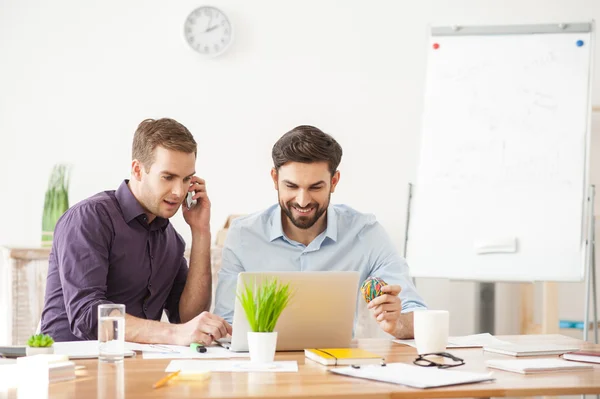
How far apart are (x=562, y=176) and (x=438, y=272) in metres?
0.67

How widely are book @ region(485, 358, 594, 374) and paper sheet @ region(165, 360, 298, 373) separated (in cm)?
42

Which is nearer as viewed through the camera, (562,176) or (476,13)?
(562,176)

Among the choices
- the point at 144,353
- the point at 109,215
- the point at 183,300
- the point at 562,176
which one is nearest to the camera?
the point at 144,353

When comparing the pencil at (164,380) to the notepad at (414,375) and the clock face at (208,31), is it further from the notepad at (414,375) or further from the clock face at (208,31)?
the clock face at (208,31)

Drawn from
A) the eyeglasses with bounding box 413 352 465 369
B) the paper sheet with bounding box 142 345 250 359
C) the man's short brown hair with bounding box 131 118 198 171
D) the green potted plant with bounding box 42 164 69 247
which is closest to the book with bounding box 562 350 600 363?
the eyeglasses with bounding box 413 352 465 369

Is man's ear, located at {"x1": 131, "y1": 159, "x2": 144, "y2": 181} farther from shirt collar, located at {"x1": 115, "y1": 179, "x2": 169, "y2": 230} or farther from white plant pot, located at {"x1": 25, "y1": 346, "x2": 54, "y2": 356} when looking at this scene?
white plant pot, located at {"x1": 25, "y1": 346, "x2": 54, "y2": 356}

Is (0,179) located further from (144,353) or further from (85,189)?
(144,353)

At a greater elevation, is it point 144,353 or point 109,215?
point 109,215

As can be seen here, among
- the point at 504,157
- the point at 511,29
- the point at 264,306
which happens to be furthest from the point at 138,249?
the point at 511,29

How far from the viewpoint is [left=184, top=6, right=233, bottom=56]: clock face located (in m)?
4.16

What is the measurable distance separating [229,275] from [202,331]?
1.54ft

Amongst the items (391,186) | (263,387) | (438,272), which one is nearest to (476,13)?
(391,186)

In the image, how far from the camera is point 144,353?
1747 mm

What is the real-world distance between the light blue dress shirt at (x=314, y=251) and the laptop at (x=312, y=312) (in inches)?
23.3
